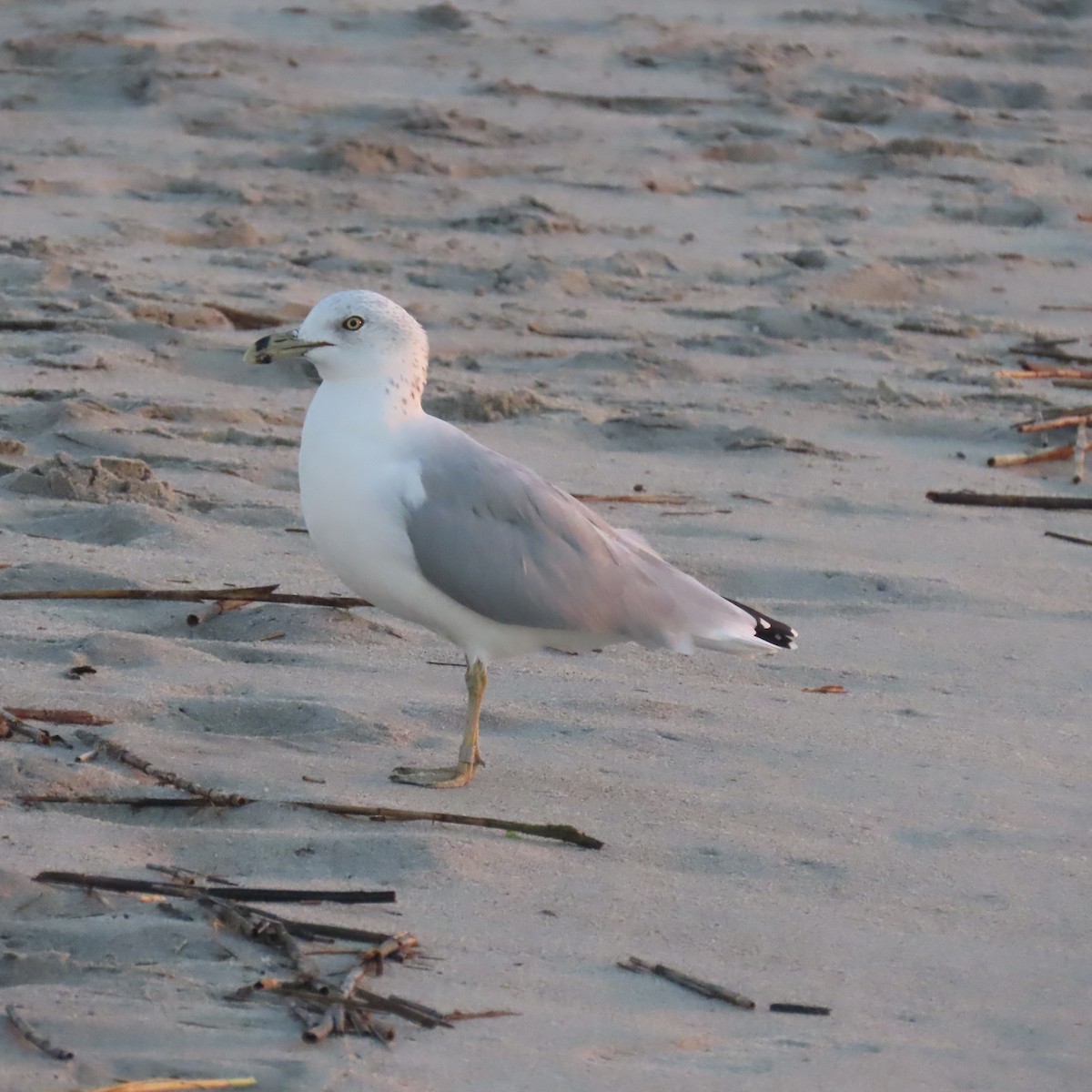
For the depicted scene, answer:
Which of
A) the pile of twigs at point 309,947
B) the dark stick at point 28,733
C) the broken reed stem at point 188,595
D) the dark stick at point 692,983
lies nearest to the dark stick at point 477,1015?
the pile of twigs at point 309,947

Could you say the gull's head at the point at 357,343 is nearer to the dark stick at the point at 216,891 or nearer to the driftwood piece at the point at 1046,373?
the dark stick at the point at 216,891

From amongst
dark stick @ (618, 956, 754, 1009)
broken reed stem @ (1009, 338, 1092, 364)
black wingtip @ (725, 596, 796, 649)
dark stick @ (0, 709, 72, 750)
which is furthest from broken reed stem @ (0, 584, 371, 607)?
broken reed stem @ (1009, 338, 1092, 364)

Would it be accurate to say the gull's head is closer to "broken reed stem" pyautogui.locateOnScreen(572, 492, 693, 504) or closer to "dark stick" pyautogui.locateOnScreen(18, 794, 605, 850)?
"dark stick" pyautogui.locateOnScreen(18, 794, 605, 850)

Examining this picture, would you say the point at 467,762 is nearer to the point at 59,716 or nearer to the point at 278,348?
the point at 59,716

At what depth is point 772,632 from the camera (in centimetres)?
419

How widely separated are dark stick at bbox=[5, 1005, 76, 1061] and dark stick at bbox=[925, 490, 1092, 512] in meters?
3.82

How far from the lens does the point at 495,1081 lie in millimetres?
2535

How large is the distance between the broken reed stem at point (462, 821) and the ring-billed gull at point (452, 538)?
10.2 inches

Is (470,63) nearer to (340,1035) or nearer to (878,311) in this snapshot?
(878,311)

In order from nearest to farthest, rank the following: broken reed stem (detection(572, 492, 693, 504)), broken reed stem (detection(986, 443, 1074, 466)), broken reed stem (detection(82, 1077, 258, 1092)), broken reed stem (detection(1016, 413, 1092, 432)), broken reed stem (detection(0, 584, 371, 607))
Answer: broken reed stem (detection(82, 1077, 258, 1092)) → broken reed stem (detection(0, 584, 371, 607)) → broken reed stem (detection(572, 492, 693, 504)) → broken reed stem (detection(986, 443, 1074, 466)) → broken reed stem (detection(1016, 413, 1092, 432))

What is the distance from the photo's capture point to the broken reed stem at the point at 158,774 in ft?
11.1

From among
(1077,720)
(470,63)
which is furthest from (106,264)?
(1077,720)

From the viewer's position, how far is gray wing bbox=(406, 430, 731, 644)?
386cm

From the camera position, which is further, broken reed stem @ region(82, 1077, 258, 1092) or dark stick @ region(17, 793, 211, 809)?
dark stick @ region(17, 793, 211, 809)
